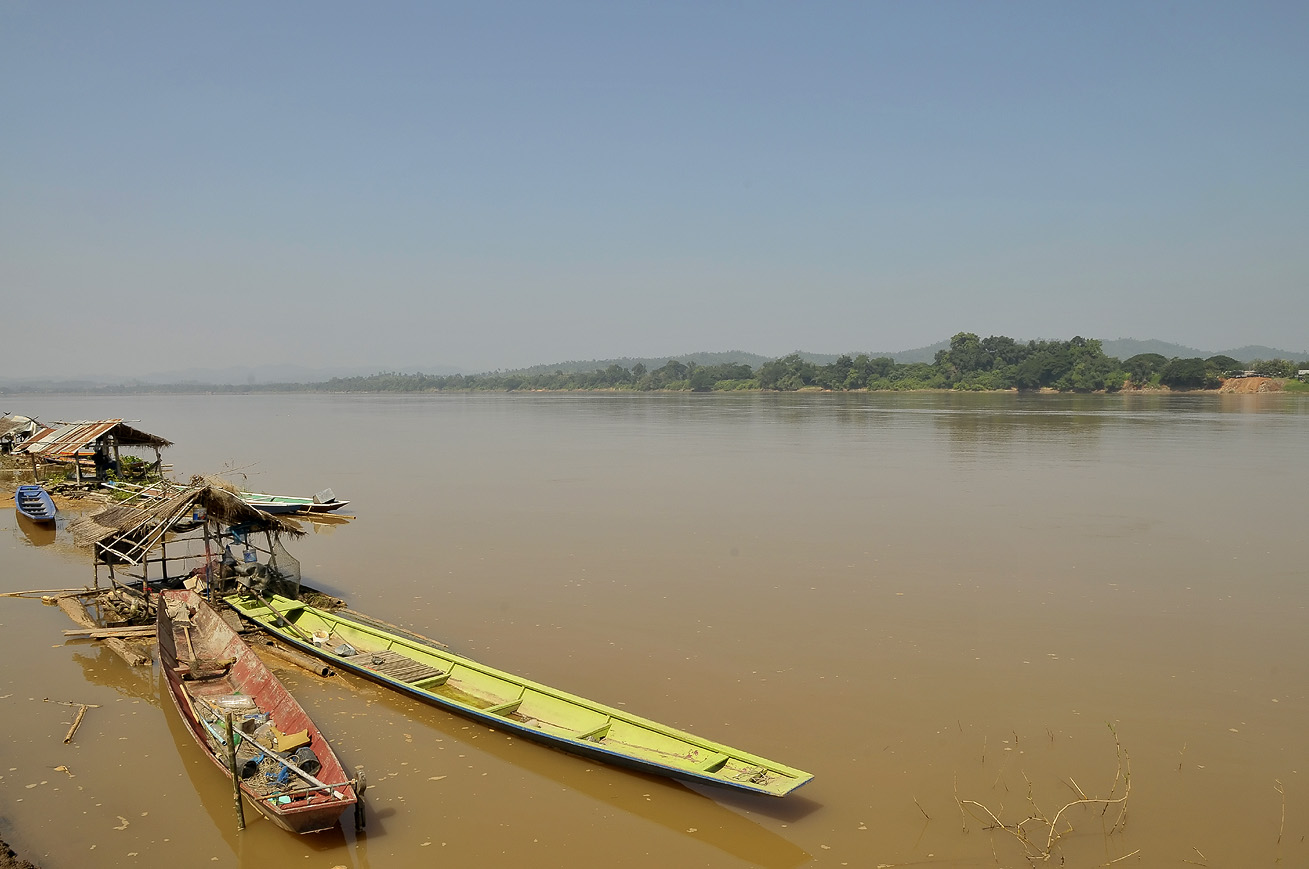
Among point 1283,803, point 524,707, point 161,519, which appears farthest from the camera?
point 161,519

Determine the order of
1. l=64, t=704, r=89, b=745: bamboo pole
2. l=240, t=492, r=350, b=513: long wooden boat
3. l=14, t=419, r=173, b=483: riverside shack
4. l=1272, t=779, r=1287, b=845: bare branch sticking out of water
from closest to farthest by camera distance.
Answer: l=1272, t=779, r=1287, b=845: bare branch sticking out of water → l=64, t=704, r=89, b=745: bamboo pole → l=14, t=419, r=173, b=483: riverside shack → l=240, t=492, r=350, b=513: long wooden boat

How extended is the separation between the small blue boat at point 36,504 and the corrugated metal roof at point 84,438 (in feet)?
5.47

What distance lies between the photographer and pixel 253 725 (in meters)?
8.67

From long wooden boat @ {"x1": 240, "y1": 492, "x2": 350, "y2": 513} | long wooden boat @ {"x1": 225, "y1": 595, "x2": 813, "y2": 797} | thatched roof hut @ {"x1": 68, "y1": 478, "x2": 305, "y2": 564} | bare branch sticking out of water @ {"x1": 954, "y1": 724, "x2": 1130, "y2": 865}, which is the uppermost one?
thatched roof hut @ {"x1": 68, "y1": 478, "x2": 305, "y2": 564}

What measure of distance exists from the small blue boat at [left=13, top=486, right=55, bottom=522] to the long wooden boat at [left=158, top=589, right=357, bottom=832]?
516 inches

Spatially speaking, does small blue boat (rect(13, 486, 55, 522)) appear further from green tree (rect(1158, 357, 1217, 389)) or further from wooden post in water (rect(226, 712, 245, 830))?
green tree (rect(1158, 357, 1217, 389))

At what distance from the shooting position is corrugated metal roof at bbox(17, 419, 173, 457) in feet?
74.8

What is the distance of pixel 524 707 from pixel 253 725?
282 cm

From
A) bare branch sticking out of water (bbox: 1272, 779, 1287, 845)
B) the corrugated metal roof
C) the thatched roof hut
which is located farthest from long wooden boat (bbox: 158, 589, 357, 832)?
the corrugated metal roof

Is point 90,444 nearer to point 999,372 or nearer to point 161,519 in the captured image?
point 161,519

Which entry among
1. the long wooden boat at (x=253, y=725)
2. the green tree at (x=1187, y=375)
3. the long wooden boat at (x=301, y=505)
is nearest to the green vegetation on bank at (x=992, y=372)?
the green tree at (x=1187, y=375)

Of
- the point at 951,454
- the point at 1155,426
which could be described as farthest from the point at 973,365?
the point at 951,454

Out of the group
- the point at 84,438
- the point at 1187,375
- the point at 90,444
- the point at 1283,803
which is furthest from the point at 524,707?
the point at 1187,375

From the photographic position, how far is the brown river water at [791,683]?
763 centimetres
